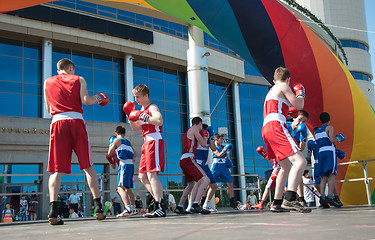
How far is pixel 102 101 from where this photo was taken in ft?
17.4

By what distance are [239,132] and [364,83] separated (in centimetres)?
2248

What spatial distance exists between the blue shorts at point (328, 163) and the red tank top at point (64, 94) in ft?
15.4

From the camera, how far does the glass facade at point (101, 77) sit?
81.1ft

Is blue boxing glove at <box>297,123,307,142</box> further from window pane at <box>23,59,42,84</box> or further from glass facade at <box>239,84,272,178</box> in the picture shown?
glass facade at <box>239,84,272,178</box>

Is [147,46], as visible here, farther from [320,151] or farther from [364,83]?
[364,83]

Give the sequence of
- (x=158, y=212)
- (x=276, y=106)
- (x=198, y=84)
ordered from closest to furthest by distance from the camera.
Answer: (x=276, y=106), (x=158, y=212), (x=198, y=84)

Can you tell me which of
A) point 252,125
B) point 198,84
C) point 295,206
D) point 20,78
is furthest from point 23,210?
point 252,125

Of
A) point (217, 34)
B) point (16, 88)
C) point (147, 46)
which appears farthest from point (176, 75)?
point (217, 34)

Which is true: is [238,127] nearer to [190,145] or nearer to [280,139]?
[190,145]

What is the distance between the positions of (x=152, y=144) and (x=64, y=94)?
1.58m

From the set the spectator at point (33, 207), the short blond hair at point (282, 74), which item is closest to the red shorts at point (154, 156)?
the short blond hair at point (282, 74)

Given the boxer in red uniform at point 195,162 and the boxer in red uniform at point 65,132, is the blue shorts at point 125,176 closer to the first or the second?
the boxer in red uniform at point 195,162

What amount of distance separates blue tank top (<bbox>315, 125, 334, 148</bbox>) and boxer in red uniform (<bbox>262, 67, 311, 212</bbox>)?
2457mm

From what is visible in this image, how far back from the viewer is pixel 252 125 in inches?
1345
